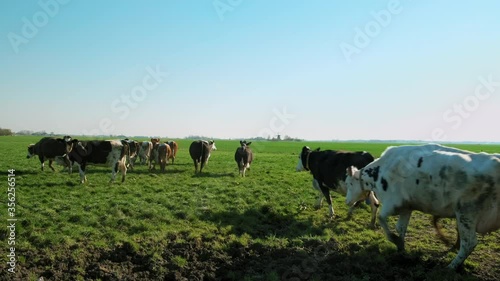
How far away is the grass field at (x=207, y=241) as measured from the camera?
642 cm

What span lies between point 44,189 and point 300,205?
9.51 metres

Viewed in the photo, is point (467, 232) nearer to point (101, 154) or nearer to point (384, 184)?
point (384, 184)

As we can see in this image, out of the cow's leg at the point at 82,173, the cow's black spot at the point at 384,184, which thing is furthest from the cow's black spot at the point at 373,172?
the cow's leg at the point at 82,173

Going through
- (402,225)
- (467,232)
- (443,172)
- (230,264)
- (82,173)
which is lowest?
(230,264)

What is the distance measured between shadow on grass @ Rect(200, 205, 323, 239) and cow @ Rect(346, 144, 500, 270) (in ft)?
7.43

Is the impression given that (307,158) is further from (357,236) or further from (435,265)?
(435,265)

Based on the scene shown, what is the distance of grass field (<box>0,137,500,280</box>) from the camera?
642cm

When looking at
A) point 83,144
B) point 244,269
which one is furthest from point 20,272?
point 83,144

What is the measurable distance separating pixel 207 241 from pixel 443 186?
16.3 ft

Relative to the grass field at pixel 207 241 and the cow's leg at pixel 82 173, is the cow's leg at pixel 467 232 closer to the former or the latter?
the grass field at pixel 207 241

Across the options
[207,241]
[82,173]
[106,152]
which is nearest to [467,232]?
[207,241]

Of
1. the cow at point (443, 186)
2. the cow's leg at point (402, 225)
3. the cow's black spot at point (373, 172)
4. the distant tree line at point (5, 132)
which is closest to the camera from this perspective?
the cow at point (443, 186)

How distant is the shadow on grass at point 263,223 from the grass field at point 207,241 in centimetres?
3

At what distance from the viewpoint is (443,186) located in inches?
253
